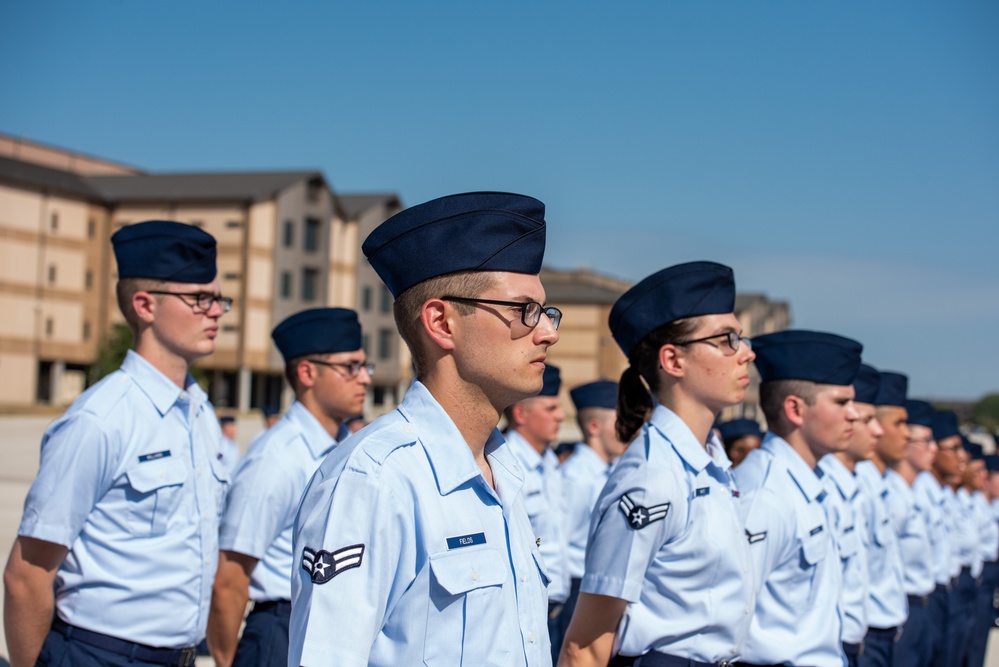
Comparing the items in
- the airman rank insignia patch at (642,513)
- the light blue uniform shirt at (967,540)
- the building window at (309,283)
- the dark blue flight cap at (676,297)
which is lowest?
the light blue uniform shirt at (967,540)

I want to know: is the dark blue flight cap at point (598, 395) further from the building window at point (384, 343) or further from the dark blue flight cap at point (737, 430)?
the building window at point (384, 343)

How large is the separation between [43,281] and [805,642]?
178ft

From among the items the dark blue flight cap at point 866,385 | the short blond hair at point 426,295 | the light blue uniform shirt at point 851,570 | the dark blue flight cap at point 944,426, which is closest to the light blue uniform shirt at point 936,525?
the dark blue flight cap at point 944,426

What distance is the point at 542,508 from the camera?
8.19m

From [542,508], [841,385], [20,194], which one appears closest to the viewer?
[841,385]

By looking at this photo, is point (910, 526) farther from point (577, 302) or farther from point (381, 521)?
point (577, 302)

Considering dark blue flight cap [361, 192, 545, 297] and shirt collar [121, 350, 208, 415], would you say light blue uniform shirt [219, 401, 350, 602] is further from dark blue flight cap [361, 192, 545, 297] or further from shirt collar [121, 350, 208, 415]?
dark blue flight cap [361, 192, 545, 297]

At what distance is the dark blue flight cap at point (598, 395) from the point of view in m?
10.5

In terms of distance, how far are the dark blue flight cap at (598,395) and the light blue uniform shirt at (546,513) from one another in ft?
5.59

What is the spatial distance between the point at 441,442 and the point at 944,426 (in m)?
10.8

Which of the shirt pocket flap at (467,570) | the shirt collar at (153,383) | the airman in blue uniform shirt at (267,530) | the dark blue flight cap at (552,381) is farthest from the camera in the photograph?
the dark blue flight cap at (552,381)

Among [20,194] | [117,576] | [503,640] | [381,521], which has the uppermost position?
[20,194]

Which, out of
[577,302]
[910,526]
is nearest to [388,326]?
[577,302]

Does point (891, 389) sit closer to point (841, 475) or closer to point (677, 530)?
point (841, 475)
